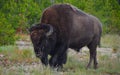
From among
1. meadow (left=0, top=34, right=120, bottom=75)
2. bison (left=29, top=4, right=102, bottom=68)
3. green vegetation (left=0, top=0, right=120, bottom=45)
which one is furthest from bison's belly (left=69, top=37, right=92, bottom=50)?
green vegetation (left=0, top=0, right=120, bottom=45)

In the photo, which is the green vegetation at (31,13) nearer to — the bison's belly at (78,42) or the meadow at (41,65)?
the meadow at (41,65)

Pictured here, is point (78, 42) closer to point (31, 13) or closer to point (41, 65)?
point (41, 65)

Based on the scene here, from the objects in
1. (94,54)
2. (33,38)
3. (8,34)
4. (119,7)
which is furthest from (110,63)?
(119,7)

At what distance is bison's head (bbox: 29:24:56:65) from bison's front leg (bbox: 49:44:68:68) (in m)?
0.43

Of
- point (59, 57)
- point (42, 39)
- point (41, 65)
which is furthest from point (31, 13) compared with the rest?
point (42, 39)

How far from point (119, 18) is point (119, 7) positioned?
96 cm

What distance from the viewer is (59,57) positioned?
1399cm

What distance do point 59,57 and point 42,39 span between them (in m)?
1.37

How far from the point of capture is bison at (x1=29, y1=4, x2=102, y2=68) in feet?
42.5

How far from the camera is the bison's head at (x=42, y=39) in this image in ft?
41.5

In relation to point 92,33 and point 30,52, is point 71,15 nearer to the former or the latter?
point 92,33

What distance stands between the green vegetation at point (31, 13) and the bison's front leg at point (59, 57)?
23.4ft

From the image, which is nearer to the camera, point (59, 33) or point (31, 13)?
point (59, 33)

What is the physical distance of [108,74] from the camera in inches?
511
